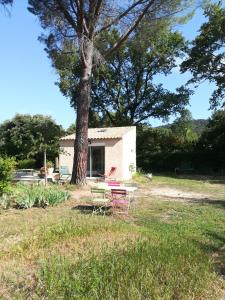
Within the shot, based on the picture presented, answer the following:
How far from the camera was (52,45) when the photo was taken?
837 inches

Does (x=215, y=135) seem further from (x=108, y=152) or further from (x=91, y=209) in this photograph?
(x=91, y=209)

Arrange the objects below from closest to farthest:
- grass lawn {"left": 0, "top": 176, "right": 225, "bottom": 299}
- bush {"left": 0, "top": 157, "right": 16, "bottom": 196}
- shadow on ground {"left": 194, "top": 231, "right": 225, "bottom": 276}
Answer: grass lawn {"left": 0, "top": 176, "right": 225, "bottom": 299}
shadow on ground {"left": 194, "top": 231, "right": 225, "bottom": 276}
bush {"left": 0, "top": 157, "right": 16, "bottom": 196}

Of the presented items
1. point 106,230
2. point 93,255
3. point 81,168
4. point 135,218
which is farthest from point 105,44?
point 93,255

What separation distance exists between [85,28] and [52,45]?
269 centimetres

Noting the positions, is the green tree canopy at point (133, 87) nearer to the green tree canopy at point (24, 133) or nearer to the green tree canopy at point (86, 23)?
the green tree canopy at point (24, 133)

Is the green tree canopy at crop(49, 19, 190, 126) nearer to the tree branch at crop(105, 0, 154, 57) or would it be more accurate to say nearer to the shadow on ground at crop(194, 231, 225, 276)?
the tree branch at crop(105, 0, 154, 57)

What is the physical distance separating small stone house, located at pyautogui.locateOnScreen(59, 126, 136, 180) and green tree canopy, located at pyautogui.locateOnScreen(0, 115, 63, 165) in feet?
3.81

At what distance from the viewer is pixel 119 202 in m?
12.3

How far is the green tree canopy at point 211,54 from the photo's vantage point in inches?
1206

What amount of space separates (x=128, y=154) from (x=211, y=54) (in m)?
9.70

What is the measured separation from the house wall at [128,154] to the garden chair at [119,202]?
14.9m

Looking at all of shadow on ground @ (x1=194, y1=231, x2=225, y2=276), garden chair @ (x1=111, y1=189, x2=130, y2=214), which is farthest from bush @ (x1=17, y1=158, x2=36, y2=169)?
shadow on ground @ (x1=194, y1=231, x2=225, y2=276)

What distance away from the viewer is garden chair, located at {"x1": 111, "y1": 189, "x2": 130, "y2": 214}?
12.3m

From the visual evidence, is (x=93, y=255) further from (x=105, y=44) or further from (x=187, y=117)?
(x=187, y=117)
